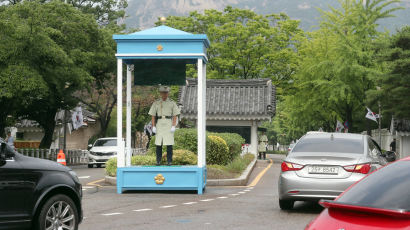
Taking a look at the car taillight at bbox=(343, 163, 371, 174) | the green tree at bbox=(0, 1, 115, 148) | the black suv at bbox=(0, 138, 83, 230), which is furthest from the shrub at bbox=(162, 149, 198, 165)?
the green tree at bbox=(0, 1, 115, 148)

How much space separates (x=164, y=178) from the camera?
15.0 metres

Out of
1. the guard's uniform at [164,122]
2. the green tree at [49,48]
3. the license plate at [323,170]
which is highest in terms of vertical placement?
the green tree at [49,48]

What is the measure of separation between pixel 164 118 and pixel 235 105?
2210cm

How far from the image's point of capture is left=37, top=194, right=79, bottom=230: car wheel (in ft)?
24.8

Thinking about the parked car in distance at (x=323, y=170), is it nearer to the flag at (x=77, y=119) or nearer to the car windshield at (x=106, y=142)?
the car windshield at (x=106, y=142)

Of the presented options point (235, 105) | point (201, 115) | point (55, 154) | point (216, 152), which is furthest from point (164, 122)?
point (55, 154)

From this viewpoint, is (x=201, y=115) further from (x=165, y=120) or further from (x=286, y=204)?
(x=286, y=204)

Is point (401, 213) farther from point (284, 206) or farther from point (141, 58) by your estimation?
point (141, 58)

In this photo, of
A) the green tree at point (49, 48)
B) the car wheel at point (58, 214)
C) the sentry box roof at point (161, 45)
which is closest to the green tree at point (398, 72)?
the green tree at point (49, 48)

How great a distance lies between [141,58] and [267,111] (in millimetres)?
21999

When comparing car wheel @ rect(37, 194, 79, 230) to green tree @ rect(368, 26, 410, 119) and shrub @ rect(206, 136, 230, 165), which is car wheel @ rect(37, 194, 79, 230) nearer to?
shrub @ rect(206, 136, 230, 165)

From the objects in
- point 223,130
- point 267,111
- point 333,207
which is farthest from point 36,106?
point 333,207

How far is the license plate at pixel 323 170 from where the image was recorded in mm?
10930

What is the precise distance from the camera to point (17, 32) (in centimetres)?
2786
